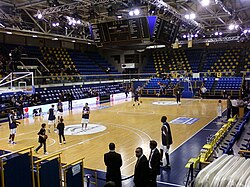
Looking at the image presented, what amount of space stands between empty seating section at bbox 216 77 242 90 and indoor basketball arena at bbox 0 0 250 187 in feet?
0.36

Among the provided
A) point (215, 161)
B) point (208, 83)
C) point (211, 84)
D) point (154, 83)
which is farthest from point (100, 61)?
point (215, 161)

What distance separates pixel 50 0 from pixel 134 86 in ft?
65.4

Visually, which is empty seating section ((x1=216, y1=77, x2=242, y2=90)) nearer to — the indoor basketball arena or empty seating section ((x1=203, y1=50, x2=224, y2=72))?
the indoor basketball arena

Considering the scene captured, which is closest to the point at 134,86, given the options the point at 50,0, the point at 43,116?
the point at 43,116

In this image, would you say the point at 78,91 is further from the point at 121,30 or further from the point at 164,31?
the point at 164,31

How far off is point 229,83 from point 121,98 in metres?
12.6

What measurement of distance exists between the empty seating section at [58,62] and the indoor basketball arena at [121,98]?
0.17 m

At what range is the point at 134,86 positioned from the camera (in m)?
35.8

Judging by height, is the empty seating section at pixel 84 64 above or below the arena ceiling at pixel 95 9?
below

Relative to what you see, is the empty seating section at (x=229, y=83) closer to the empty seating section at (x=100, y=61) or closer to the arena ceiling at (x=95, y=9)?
the arena ceiling at (x=95, y=9)

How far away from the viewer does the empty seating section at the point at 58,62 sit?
29.1m

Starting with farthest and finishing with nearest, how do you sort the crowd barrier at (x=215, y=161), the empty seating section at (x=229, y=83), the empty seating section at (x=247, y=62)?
the empty seating section at (x=247, y=62)
the empty seating section at (x=229, y=83)
the crowd barrier at (x=215, y=161)

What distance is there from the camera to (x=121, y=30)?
12.0 meters

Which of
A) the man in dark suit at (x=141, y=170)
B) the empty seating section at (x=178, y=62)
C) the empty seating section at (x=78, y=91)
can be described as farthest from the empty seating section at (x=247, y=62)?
the man in dark suit at (x=141, y=170)
